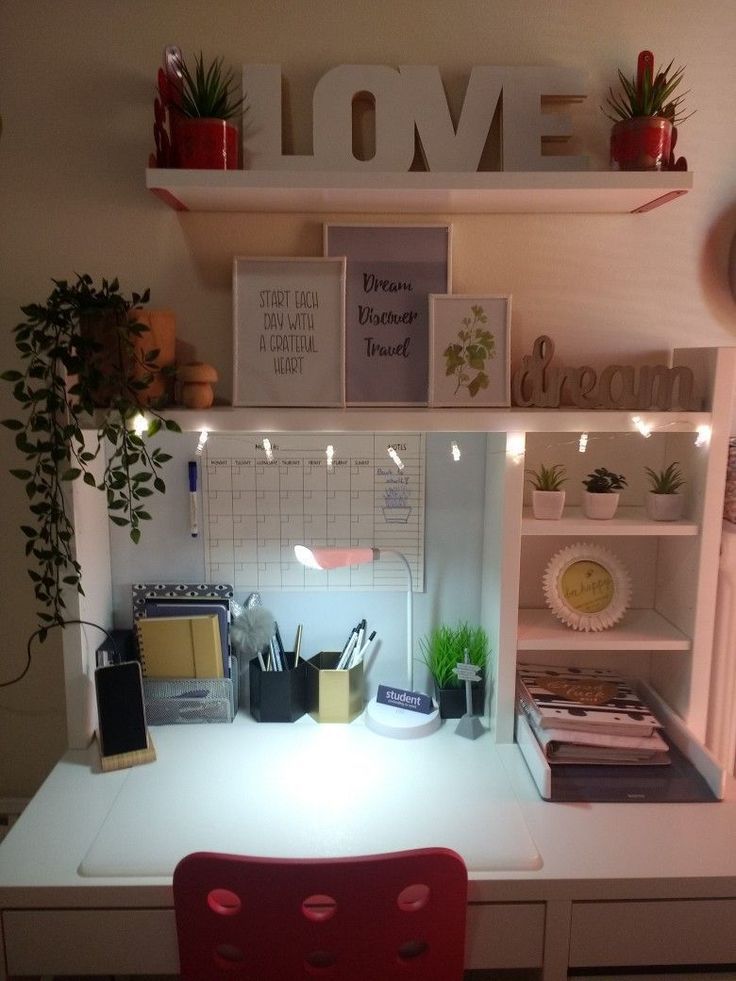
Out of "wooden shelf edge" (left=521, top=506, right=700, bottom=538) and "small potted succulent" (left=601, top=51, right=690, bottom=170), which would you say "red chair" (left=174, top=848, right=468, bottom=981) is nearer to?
"wooden shelf edge" (left=521, top=506, right=700, bottom=538)

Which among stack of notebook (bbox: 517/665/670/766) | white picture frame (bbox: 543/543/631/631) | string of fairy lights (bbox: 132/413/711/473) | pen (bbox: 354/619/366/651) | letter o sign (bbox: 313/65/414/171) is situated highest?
letter o sign (bbox: 313/65/414/171)

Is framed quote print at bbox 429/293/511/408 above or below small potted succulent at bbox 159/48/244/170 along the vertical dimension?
below

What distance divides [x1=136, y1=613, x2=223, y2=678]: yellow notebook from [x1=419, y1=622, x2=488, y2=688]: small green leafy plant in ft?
1.62

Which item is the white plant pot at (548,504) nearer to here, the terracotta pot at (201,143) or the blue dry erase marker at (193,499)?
the blue dry erase marker at (193,499)

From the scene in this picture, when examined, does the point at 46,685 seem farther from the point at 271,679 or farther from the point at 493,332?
the point at 493,332

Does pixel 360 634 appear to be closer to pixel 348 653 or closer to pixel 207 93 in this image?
pixel 348 653

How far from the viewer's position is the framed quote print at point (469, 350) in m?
1.66

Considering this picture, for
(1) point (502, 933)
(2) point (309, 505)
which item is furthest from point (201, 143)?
(1) point (502, 933)

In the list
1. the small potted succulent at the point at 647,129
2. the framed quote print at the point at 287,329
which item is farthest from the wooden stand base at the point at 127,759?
the small potted succulent at the point at 647,129

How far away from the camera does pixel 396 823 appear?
1385mm

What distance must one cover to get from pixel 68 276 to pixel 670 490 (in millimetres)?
1375

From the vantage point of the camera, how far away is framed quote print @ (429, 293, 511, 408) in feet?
5.44

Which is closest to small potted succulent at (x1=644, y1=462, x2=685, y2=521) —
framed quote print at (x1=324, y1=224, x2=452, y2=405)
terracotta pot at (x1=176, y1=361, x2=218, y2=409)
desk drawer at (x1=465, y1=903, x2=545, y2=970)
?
framed quote print at (x1=324, y1=224, x2=452, y2=405)

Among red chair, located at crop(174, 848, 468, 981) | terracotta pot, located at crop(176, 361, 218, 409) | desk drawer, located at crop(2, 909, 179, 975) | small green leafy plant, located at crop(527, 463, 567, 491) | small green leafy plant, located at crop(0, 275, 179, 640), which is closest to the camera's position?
red chair, located at crop(174, 848, 468, 981)
